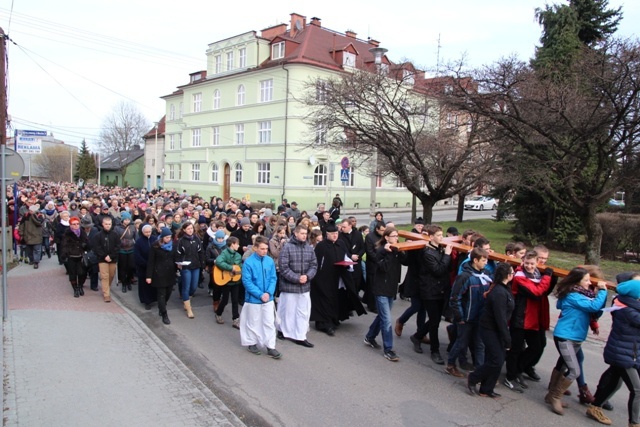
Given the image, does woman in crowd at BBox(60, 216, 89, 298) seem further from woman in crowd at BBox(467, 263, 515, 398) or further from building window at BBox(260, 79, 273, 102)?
building window at BBox(260, 79, 273, 102)

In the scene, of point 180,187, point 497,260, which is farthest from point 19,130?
point 180,187

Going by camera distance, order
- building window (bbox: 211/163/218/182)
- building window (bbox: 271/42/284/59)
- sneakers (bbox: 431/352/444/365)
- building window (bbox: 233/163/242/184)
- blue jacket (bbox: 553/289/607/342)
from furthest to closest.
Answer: building window (bbox: 211/163/218/182), building window (bbox: 233/163/242/184), building window (bbox: 271/42/284/59), sneakers (bbox: 431/352/444/365), blue jacket (bbox: 553/289/607/342)

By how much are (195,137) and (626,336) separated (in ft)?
152

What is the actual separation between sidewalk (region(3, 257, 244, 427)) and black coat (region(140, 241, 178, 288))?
815 millimetres

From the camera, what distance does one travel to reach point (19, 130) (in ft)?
38.5

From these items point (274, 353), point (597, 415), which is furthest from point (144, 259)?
point (597, 415)

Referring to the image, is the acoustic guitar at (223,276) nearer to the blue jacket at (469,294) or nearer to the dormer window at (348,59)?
the blue jacket at (469,294)

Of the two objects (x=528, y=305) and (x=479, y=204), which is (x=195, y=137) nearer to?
(x=479, y=204)

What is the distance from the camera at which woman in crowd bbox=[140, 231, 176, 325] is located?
8.45 meters

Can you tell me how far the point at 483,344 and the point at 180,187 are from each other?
47477 mm

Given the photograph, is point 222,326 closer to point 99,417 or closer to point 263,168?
point 99,417

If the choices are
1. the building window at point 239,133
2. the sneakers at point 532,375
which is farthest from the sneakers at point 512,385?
the building window at point 239,133

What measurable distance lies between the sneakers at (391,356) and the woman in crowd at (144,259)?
5.10 metres

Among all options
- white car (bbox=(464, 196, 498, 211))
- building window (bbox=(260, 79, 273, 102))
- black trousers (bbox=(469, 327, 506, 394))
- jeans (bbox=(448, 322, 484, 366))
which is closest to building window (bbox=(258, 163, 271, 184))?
building window (bbox=(260, 79, 273, 102))
